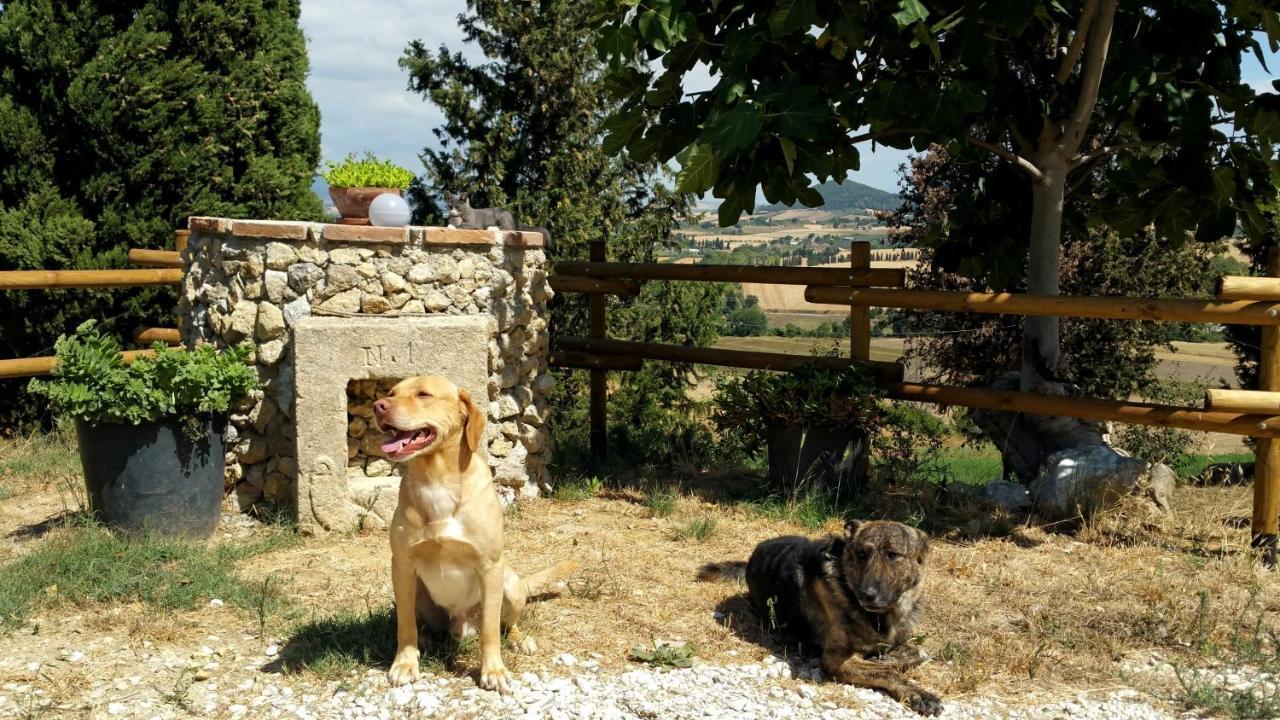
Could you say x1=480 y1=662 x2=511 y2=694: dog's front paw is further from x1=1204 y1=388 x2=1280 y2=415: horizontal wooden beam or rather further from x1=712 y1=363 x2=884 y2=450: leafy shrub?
x1=1204 y1=388 x2=1280 y2=415: horizontal wooden beam

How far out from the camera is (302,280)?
235 inches

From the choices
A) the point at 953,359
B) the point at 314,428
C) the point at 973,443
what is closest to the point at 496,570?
the point at 314,428

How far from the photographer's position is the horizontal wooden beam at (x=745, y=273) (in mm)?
6855

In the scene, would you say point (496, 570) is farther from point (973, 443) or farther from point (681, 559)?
point (973, 443)

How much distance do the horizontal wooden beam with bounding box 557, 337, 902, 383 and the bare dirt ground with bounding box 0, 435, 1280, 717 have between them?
1092 millimetres

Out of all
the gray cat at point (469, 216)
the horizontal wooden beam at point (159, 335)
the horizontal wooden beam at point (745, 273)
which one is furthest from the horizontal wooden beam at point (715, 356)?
the horizontal wooden beam at point (159, 335)

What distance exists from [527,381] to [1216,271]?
26.5 feet

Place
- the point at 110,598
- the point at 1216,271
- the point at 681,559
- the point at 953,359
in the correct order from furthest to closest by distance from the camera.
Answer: the point at 1216,271 < the point at 953,359 < the point at 681,559 < the point at 110,598

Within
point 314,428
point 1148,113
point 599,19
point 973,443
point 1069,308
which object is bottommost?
point 973,443

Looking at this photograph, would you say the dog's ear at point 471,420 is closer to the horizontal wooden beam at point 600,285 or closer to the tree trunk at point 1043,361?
the horizontal wooden beam at point 600,285

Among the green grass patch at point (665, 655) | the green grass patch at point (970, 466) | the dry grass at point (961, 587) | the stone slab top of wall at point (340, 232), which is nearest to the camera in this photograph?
the green grass patch at point (665, 655)

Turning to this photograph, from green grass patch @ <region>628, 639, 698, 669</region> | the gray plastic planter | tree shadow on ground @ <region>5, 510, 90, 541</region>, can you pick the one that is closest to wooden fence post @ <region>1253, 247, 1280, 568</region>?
green grass patch @ <region>628, 639, 698, 669</region>

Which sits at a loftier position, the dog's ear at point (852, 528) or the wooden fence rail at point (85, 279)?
the wooden fence rail at point (85, 279)

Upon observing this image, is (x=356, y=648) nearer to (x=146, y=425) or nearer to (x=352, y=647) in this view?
(x=352, y=647)
